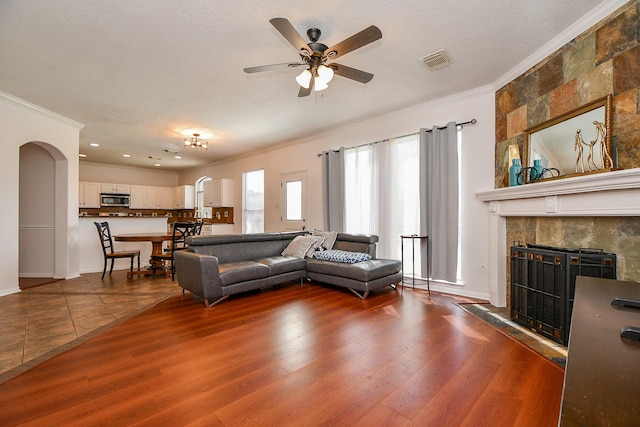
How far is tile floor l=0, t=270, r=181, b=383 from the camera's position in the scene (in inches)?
91.4

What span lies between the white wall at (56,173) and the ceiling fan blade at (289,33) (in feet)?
14.1

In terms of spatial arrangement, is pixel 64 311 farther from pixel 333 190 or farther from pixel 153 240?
pixel 333 190

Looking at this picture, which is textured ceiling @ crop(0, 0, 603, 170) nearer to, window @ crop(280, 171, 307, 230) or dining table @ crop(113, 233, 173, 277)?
window @ crop(280, 171, 307, 230)

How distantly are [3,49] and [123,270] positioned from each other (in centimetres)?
411

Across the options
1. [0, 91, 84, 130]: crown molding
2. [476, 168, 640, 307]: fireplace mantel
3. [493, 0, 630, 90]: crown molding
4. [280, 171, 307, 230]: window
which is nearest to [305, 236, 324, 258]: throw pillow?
[280, 171, 307, 230]: window

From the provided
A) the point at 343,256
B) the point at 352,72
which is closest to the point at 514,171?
the point at 352,72

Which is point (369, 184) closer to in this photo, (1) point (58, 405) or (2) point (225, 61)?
(2) point (225, 61)

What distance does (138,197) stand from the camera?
→ 8844 mm

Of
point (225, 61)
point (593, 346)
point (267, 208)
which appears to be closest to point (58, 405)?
point (593, 346)

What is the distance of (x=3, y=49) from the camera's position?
2836 millimetres

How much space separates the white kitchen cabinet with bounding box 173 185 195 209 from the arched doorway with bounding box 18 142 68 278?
426cm

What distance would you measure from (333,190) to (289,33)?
3.38 m

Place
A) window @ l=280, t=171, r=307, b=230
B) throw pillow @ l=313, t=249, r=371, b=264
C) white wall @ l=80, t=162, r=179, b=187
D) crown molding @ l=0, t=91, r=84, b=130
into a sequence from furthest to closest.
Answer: white wall @ l=80, t=162, r=179, b=187 < window @ l=280, t=171, r=307, b=230 < throw pillow @ l=313, t=249, r=371, b=264 < crown molding @ l=0, t=91, r=84, b=130

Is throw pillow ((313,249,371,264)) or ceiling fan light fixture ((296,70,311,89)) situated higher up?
ceiling fan light fixture ((296,70,311,89))
